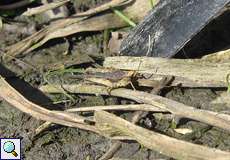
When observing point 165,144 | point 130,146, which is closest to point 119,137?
point 130,146

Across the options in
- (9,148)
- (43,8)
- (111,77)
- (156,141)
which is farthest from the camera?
(43,8)

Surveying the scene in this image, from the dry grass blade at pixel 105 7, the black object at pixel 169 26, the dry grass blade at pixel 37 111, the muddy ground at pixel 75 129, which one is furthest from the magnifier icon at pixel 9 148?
the dry grass blade at pixel 105 7

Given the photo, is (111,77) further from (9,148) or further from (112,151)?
(9,148)

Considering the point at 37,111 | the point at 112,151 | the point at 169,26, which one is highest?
the point at 169,26

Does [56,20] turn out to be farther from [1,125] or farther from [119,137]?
[119,137]

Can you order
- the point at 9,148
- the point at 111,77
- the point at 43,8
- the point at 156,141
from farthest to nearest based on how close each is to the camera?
the point at 43,8, the point at 111,77, the point at 9,148, the point at 156,141

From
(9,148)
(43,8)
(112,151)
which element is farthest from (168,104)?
(43,8)

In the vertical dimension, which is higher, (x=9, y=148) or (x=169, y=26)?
(x=169, y=26)

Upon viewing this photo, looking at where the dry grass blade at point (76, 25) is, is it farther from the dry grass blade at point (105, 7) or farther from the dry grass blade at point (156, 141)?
the dry grass blade at point (156, 141)
